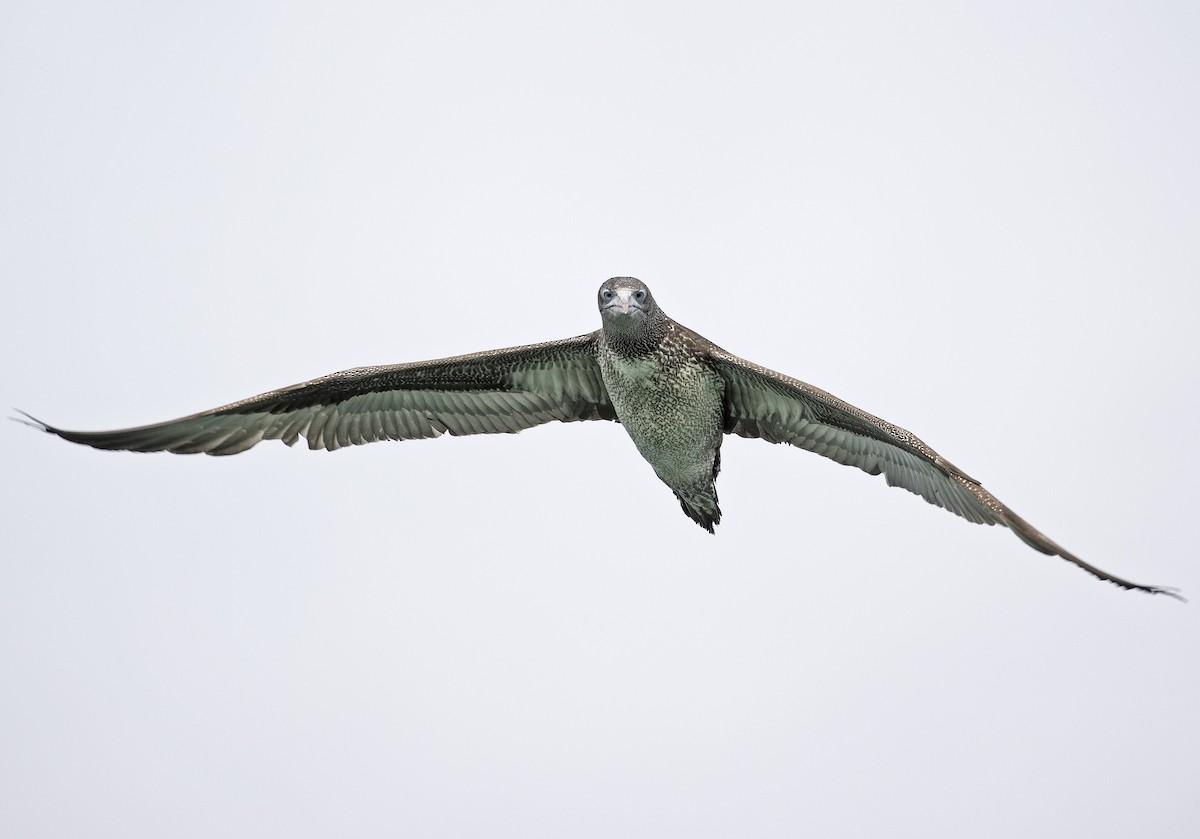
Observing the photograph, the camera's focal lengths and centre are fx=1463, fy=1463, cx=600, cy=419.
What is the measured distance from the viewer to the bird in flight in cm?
1625

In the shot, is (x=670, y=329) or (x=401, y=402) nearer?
(x=670, y=329)

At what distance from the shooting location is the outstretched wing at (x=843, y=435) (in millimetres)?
15625

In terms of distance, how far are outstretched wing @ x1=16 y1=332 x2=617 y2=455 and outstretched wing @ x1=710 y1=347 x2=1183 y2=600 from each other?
1.80 meters

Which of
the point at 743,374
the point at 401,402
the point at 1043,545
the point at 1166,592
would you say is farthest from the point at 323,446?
the point at 1166,592

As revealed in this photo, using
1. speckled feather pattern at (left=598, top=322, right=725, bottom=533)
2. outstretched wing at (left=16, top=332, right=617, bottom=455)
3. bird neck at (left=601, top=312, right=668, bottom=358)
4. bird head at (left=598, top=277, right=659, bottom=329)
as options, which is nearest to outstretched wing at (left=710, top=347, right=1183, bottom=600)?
speckled feather pattern at (left=598, top=322, right=725, bottom=533)

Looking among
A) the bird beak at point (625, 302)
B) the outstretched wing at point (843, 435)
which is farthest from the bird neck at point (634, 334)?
the outstretched wing at point (843, 435)

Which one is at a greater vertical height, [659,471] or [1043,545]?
[659,471]

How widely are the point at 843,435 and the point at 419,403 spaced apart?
5366 mm

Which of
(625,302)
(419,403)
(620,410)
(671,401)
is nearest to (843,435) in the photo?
(671,401)

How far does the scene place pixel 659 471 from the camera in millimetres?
17516

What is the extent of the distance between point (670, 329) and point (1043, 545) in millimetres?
4855

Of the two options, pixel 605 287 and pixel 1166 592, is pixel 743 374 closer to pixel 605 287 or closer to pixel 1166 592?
pixel 605 287

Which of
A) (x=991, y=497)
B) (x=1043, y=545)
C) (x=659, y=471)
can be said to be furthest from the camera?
(x=659, y=471)

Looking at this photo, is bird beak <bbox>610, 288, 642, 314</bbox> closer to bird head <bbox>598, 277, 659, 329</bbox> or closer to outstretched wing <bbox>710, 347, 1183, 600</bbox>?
bird head <bbox>598, 277, 659, 329</bbox>
